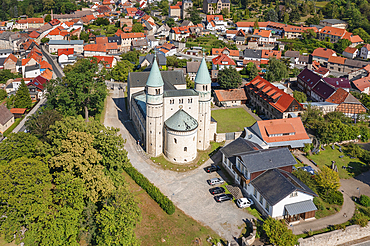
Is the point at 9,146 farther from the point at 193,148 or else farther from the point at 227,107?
the point at 227,107

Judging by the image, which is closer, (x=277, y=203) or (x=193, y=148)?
(x=277, y=203)

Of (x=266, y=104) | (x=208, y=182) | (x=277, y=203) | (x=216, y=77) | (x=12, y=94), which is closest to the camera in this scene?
(x=277, y=203)

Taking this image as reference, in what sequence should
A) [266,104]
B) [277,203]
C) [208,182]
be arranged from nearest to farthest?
[277,203]
[208,182]
[266,104]

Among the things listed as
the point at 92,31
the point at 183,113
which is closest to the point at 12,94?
the point at 183,113

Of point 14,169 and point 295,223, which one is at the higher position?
point 14,169

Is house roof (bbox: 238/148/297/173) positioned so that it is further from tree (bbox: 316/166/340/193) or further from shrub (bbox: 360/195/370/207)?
shrub (bbox: 360/195/370/207)

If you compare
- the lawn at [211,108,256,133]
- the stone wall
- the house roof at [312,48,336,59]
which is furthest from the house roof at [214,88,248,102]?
the house roof at [312,48,336,59]

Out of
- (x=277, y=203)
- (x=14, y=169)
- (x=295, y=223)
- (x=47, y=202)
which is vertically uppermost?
(x=14, y=169)
